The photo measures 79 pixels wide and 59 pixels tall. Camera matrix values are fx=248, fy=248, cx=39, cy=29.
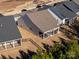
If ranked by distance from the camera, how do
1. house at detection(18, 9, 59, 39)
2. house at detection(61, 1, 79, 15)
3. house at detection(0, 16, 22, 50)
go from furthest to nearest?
house at detection(61, 1, 79, 15) < house at detection(18, 9, 59, 39) < house at detection(0, 16, 22, 50)

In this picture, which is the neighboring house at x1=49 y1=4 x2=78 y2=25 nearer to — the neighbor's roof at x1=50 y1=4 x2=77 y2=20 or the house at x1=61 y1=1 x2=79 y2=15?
the neighbor's roof at x1=50 y1=4 x2=77 y2=20

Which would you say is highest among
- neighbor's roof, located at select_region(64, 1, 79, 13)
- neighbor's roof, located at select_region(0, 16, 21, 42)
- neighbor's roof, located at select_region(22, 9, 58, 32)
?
neighbor's roof, located at select_region(0, 16, 21, 42)

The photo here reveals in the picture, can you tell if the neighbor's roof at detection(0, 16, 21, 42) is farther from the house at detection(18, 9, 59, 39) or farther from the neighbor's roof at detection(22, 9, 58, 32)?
the neighbor's roof at detection(22, 9, 58, 32)

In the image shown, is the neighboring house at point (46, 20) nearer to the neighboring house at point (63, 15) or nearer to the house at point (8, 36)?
the neighboring house at point (63, 15)

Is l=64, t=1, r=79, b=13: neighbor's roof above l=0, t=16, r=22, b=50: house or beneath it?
beneath

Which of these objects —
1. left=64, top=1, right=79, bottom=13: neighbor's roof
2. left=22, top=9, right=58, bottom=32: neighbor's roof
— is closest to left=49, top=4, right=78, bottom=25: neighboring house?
left=64, top=1, right=79, bottom=13: neighbor's roof

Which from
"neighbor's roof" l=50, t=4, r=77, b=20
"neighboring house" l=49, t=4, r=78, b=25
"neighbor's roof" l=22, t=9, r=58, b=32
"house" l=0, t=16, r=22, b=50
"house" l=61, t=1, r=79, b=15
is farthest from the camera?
"house" l=61, t=1, r=79, b=15

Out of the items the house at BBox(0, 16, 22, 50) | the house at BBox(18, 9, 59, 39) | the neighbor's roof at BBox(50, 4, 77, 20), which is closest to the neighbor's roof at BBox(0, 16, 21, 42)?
the house at BBox(0, 16, 22, 50)

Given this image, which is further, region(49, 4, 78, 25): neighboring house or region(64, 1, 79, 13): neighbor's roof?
region(64, 1, 79, 13): neighbor's roof
